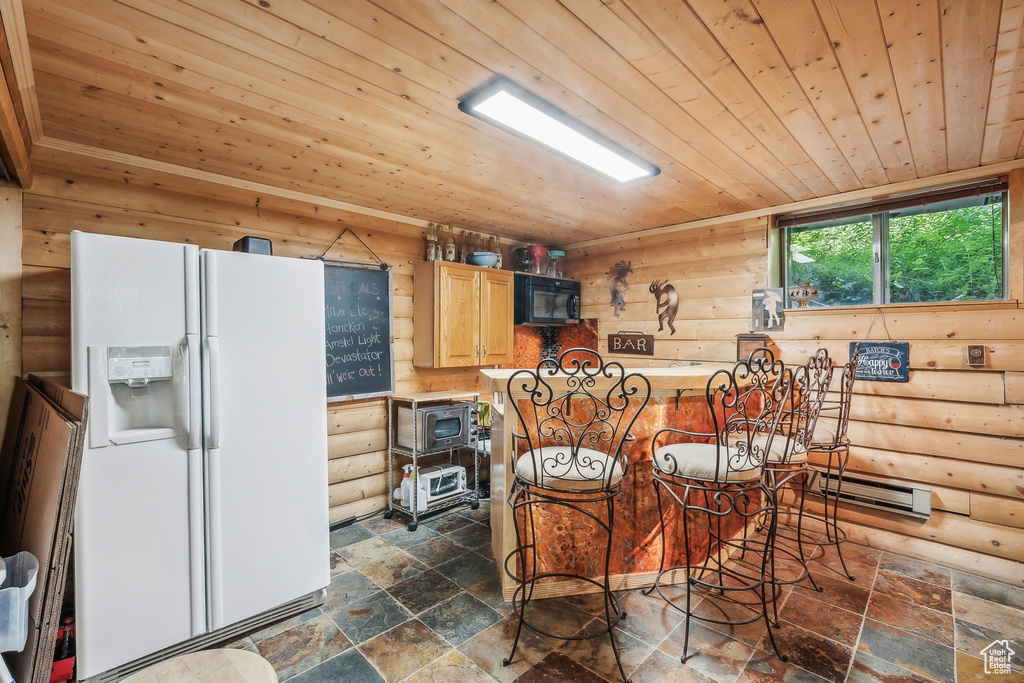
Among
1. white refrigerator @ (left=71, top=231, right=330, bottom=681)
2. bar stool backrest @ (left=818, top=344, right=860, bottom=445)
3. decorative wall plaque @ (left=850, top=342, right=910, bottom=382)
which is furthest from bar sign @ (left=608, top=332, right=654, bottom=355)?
white refrigerator @ (left=71, top=231, right=330, bottom=681)

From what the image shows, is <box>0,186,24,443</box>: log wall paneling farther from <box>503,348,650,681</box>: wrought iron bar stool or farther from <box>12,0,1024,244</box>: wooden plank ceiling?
<box>503,348,650,681</box>: wrought iron bar stool

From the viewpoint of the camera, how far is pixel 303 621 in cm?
226

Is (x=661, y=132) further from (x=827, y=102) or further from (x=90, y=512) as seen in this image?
(x=90, y=512)

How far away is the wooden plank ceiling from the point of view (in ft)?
4.69

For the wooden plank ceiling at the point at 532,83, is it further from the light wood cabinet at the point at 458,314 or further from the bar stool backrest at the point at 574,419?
the bar stool backrest at the point at 574,419

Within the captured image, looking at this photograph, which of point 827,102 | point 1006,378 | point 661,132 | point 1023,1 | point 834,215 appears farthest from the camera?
point 834,215

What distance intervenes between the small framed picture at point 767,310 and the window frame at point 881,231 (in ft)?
0.23

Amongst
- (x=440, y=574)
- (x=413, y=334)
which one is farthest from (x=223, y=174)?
(x=440, y=574)

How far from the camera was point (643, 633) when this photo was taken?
→ 210 centimetres

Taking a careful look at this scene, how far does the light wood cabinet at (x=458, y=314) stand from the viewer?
367cm

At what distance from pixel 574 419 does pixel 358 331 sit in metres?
1.92

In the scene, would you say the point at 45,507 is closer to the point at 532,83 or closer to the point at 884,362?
the point at 532,83

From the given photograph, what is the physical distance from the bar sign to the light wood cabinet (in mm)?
1106

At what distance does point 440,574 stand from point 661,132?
2619mm
